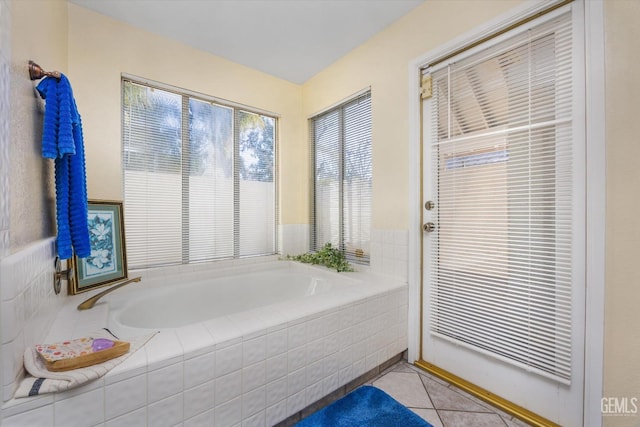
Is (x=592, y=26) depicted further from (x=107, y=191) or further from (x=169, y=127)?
(x=107, y=191)

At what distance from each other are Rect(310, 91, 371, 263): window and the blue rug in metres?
1.11

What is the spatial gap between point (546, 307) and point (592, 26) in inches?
52.8

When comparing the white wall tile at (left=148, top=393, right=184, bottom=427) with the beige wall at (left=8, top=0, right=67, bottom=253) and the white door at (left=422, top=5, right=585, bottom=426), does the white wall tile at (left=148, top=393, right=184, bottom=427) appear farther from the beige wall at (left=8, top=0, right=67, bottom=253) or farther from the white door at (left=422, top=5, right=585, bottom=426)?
the white door at (left=422, top=5, right=585, bottom=426)

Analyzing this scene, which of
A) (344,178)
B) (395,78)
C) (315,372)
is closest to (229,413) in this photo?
(315,372)

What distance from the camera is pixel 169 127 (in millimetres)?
2295

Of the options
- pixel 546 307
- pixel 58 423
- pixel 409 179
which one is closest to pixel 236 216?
pixel 409 179

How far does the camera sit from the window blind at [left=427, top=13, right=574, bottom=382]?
4.36 feet

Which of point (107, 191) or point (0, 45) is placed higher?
point (0, 45)

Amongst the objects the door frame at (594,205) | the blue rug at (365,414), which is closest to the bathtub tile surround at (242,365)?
the blue rug at (365,414)

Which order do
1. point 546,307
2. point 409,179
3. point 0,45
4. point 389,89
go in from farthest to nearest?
point 389,89 < point 409,179 < point 546,307 < point 0,45

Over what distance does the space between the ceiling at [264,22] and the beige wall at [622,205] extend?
1.22 meters

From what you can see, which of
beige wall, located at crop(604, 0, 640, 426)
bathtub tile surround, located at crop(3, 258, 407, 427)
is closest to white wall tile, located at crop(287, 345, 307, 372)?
bathtub tile surround, located at crop(3, 258, 407, 427)

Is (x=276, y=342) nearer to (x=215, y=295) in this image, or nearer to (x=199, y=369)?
(x=199, y=369)

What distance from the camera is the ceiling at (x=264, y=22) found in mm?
1902
